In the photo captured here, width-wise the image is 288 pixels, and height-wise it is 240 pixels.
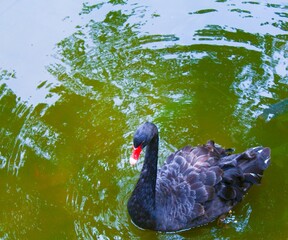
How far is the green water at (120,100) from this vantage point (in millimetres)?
3965

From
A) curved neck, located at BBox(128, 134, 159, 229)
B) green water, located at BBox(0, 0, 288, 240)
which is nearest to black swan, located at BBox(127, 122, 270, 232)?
curved neck, located at BBox(128, 134, 159, 229)

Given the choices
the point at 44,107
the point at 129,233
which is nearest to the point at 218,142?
the point at 129,233

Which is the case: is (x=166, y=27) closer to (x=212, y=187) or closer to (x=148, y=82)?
(x=148, y=82)

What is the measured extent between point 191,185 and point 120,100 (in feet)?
4.34

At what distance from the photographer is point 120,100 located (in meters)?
4.82

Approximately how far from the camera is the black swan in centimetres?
369

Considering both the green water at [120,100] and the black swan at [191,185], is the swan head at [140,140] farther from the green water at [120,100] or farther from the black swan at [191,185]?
the green water at [120,100]

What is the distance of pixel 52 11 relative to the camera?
592cm

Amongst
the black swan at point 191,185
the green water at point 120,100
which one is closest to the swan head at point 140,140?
the black swan at point 191,185

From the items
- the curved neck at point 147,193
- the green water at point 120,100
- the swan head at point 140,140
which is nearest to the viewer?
the swan head at point 140,140

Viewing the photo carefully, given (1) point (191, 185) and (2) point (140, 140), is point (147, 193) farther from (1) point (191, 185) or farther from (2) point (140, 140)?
(2) point (140, 140)

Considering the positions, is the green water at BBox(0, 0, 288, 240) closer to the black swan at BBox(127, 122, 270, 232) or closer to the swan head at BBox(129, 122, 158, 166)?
the black swan at BBox(127, 122, 270, 232)

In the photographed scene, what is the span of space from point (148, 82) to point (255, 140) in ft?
3.71

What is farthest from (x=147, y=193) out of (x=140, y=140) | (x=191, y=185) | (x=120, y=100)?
(x=120, y=100)
